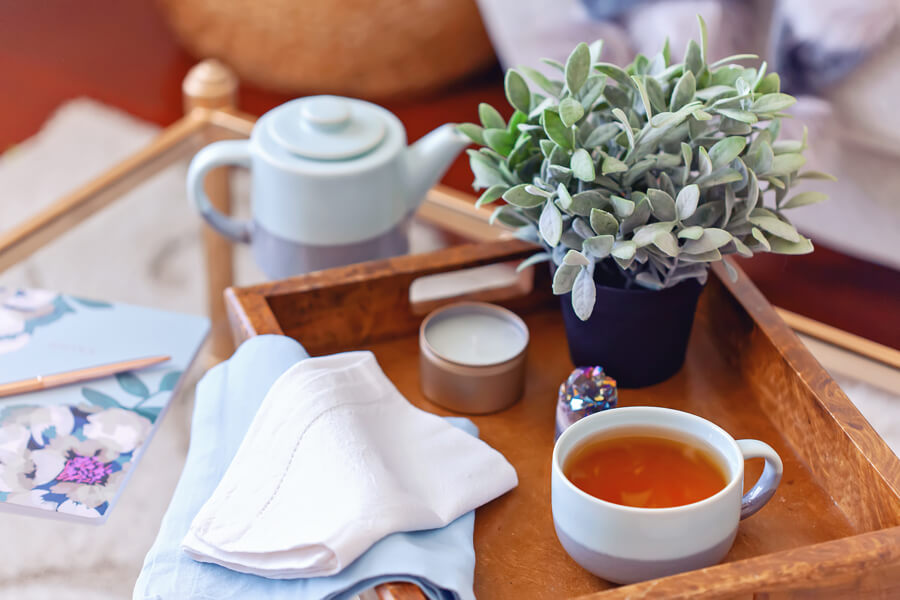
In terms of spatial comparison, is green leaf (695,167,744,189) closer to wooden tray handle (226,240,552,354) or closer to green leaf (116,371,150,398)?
wooden tray handle (226,240,552,354)

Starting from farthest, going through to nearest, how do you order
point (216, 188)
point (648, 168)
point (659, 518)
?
point (216, 188) < point (648, 168) < point (659, 518)

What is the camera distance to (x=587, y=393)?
562 mm

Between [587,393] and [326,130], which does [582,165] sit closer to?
[587,393]

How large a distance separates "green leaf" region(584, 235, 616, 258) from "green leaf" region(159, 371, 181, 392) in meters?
0.35

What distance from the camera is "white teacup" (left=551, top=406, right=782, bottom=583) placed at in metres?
0.44

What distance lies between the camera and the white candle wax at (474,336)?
2.05 feet

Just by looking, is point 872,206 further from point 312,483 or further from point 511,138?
point 312,483

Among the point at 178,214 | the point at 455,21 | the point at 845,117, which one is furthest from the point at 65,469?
the point at 455,21

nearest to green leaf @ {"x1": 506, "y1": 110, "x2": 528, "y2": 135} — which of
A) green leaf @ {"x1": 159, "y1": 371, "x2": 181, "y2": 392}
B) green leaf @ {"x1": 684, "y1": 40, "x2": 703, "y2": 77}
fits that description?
green leaf @ {"x1": 684, "y1": 40, "x2": 703, "y2": 77}

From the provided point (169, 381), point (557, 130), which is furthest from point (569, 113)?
point (169, 381)

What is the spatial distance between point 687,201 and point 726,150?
4cm

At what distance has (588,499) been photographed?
45 centimetres

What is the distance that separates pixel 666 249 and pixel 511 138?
0.46 ft

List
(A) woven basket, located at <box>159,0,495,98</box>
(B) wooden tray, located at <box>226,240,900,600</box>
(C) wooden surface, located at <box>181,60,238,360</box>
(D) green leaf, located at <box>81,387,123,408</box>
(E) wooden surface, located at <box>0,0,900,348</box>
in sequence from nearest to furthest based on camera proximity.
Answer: (B) wooden tray, located at <box>226,240,900,600</box> → (D) green leaf, located at <box>81,387,123,408</box> → (C) wooden surface, located at <box>181,60,238,360</box> → (E) wooden surface, located at <box>0,0,900,348</box> → (A) woven basket, located at <box>159,0,495,98</box>
